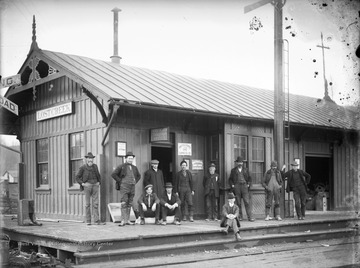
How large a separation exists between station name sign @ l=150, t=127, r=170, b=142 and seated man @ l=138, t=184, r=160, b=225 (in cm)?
155

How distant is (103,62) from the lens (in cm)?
1675

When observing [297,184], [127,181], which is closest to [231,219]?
[127,181]

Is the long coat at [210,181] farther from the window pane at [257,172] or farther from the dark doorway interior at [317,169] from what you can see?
the dark doorway interior at [317,169]

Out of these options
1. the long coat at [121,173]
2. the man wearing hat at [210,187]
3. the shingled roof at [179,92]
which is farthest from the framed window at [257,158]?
the long coat at [121,173]

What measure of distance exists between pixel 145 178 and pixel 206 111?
2695mm

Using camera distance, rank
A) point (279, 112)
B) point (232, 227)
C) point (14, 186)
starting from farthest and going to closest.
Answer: point (14, 186) → point (279, 112) → point (232, 227)

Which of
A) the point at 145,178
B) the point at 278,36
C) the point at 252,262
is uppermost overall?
the point at 278,36

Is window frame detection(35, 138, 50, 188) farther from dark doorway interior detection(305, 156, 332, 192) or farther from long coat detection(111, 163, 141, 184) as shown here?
dark doorway interior detection(305, 156, 332, 192)

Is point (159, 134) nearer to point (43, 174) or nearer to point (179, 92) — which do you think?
point (179, 92)

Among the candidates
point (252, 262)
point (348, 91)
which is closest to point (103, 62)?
point (252, 262)

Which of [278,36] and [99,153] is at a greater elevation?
[278,36]

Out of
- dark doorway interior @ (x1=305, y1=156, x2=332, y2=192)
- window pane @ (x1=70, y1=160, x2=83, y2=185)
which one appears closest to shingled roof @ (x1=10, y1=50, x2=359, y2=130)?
window pane @ (x1=70, y1=160, x2=83, y2=185)

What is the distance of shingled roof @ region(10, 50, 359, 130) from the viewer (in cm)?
1327

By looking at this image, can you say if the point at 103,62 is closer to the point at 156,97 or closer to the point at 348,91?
the point at 156,97
